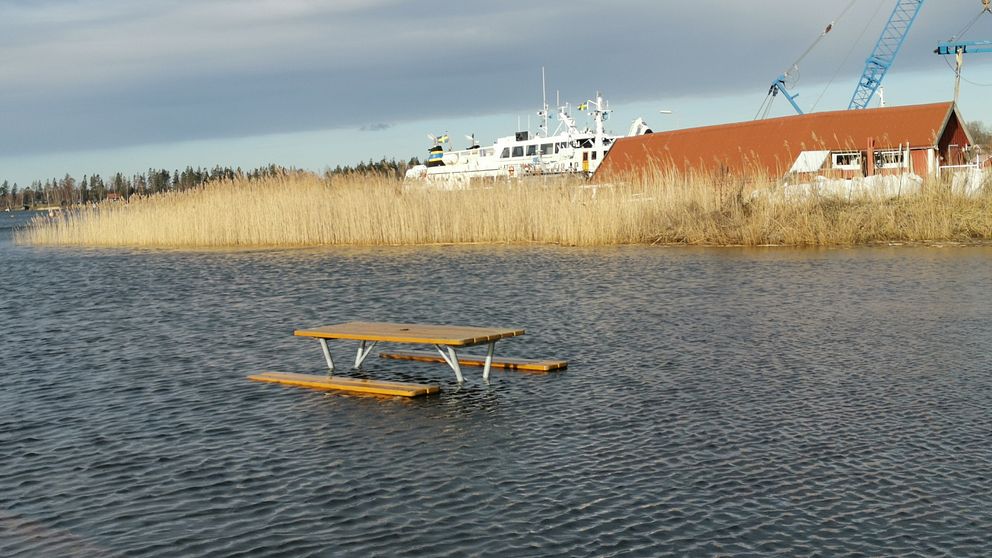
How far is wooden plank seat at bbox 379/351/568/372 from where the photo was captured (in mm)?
11734

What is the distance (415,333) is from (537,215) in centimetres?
1968

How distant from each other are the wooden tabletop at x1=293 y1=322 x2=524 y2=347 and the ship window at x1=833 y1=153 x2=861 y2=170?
2566 centimetres

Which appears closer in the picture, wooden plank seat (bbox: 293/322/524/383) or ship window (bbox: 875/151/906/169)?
wooden plank seat (bbox: 293/322/524/383)

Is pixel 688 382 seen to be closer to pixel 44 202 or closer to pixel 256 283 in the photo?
pixel 256 283

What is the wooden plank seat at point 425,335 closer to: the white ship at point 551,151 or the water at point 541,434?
the water at point 541,434

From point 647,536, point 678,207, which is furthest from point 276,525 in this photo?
point 678,207

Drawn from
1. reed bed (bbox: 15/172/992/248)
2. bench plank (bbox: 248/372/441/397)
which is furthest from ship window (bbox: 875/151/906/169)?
bench plank (bbox: 248/372/441/397)

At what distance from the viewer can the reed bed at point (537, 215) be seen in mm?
26531

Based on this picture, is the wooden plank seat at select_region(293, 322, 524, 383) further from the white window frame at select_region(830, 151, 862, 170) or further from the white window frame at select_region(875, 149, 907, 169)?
the white window frame at select_region(830, 151, 862, 170)

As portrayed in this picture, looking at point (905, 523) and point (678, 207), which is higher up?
point (678, 207)

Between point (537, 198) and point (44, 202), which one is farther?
point (44, 202)

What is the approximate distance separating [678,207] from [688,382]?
1857 cm

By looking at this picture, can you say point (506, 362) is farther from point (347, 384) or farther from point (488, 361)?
point (347, 384)

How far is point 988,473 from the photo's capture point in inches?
295
